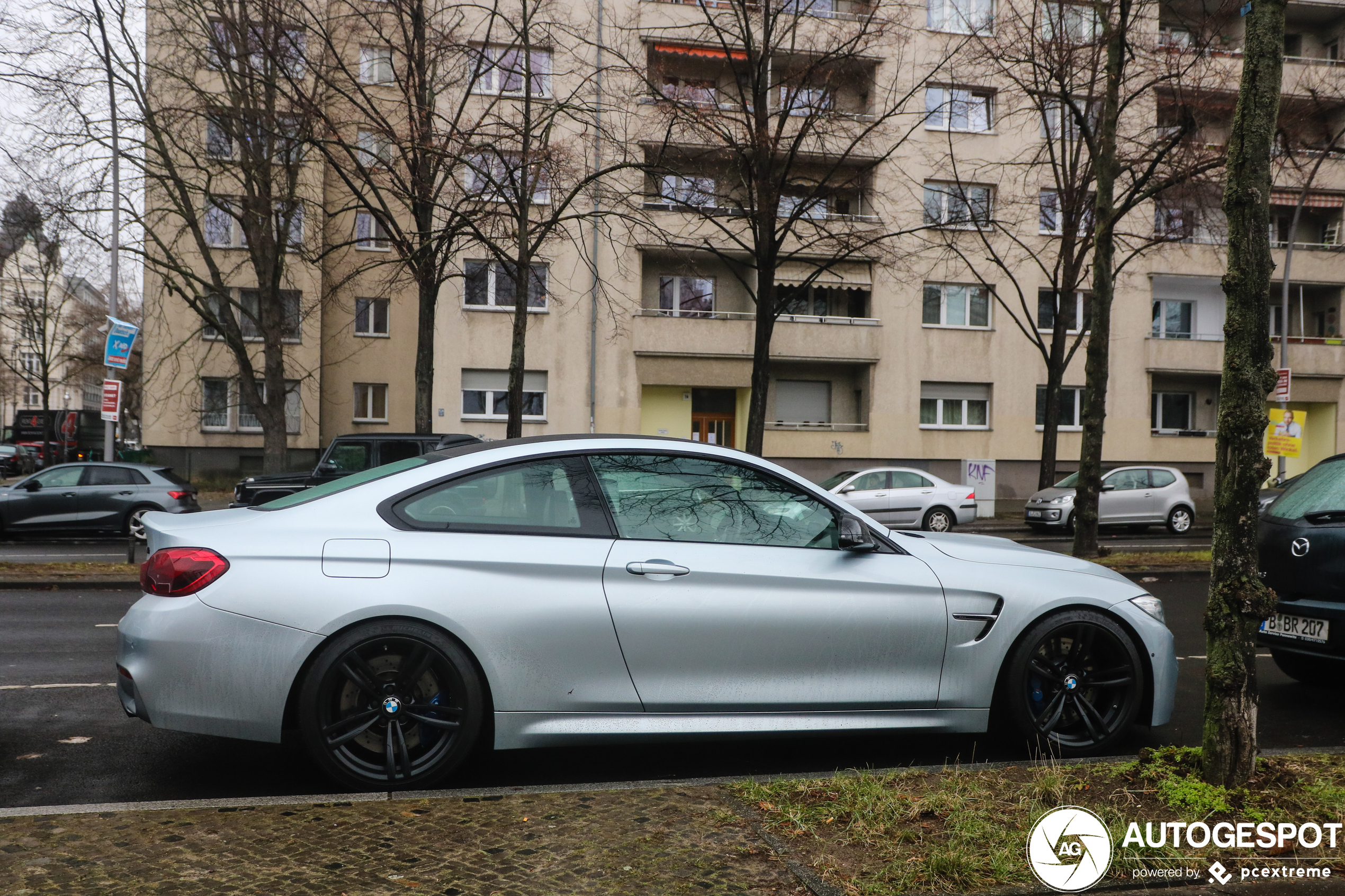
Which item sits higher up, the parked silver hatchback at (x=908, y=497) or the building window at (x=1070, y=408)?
the building window at (x=1070, y=408)

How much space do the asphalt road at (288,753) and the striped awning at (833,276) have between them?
1047 inches

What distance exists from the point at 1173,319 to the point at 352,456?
3127cm

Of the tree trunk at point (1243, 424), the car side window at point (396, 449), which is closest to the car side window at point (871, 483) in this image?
the car side window at point (396, 449)

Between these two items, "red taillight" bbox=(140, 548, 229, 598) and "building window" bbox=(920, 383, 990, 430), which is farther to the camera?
"building window" bbox=(920, 383, 990, 430)

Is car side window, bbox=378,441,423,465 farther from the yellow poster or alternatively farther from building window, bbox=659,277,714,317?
building window, bbox=659,277,714,317

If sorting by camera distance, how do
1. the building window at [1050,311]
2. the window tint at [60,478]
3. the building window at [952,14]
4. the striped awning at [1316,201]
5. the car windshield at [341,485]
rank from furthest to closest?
the striped awning at [1316,201] < the building window at [1050,311] < the building window at [952,14] < the window tint at [60,478] < the car windshield at [341,485]

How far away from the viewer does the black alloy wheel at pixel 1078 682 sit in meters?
4.92

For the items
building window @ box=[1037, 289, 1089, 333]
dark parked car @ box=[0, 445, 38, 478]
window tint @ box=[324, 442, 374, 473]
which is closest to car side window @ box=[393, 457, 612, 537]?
window tint @ box=[324, 442, 374, 473]

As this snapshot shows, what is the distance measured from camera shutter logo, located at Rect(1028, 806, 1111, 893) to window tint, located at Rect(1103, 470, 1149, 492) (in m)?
23.0

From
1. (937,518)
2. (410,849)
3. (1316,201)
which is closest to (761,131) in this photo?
(937,518)

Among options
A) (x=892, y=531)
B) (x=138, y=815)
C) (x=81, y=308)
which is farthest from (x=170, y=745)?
(x=81, y=308)

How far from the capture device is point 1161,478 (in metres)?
25.4

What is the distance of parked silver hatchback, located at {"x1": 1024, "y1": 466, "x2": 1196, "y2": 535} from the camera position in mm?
24641

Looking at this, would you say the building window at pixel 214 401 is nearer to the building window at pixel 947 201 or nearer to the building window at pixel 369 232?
the building window at pixel 369 232
